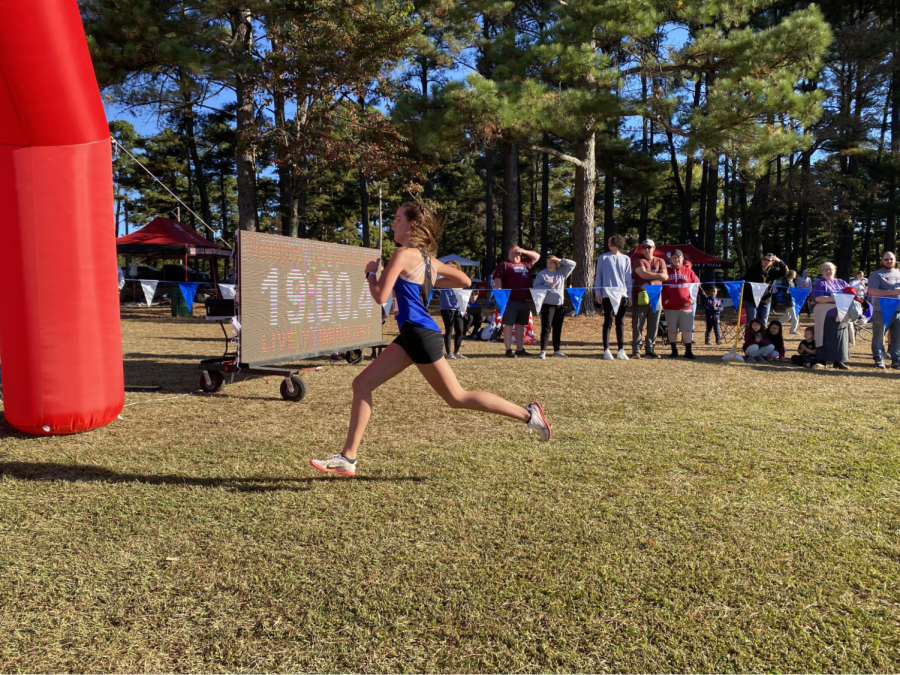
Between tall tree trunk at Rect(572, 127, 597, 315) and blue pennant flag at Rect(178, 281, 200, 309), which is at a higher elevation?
tall tree trunk at Rect(572, 127, 597, 315)

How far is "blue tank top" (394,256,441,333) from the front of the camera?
374cm

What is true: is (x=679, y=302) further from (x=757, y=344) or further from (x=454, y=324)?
(x=454, y=324)

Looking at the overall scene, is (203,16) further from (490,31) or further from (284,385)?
(490,31)

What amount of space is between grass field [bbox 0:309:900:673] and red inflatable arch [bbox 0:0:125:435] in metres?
0.47

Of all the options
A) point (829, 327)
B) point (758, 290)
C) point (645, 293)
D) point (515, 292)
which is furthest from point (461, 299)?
point (829, 327)

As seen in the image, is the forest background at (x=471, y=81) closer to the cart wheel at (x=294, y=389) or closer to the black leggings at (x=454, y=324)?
the black leggings at (x=454, y=324)

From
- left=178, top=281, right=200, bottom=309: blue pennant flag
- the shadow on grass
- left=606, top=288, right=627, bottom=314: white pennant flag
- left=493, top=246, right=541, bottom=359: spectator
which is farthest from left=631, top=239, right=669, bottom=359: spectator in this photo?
left=178, top=281, right=200, bottom=309: blue pennant flag

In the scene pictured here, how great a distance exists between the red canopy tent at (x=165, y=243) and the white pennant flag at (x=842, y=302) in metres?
20.3

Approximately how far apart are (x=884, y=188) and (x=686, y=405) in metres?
28.0

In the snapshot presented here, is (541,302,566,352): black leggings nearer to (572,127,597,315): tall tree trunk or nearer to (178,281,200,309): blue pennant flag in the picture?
(572,127,597,315): tall tree trunk

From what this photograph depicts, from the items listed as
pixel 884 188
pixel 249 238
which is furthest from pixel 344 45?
pixel 884 188

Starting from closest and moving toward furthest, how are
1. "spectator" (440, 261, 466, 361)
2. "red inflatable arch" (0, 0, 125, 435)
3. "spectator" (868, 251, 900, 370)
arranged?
1. "red inflatable arch" (0, 0, 125, 435)
2. "spectator" (868, 251, 900, 370)
3. "spectator" (440, 261, 466, 361)

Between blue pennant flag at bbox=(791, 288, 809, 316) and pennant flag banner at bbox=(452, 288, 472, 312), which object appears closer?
pennant flag banner at bbox=(452, 288, 472, 312)

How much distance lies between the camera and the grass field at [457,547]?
2.22m
